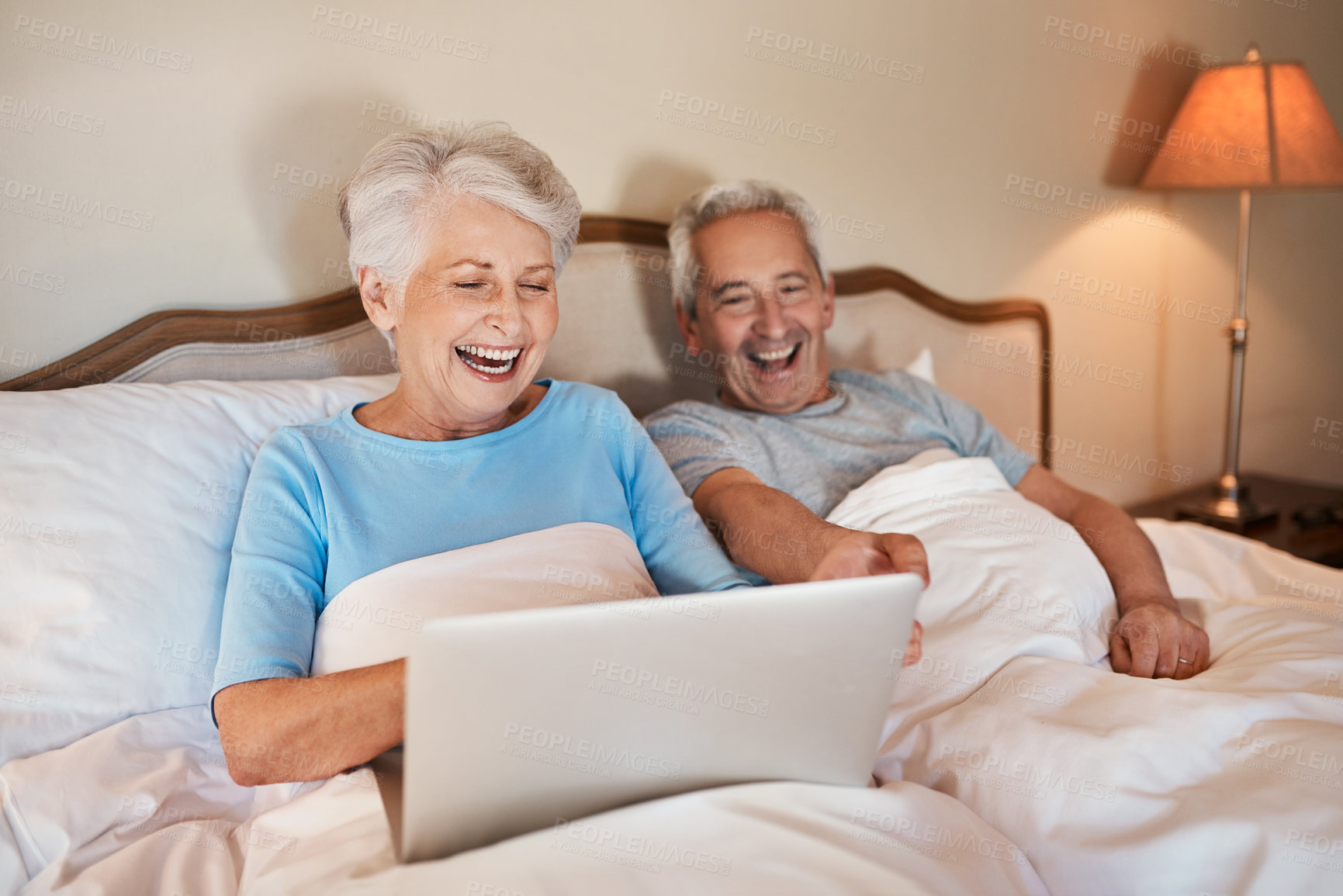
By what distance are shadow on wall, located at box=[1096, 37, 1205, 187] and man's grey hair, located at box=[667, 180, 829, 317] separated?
1.38m

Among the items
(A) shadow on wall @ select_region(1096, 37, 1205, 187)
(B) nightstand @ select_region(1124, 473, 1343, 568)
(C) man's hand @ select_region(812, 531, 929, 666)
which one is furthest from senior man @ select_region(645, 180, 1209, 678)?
(A) shadow on wall @ select_region(1096, 37, 1205, 187)

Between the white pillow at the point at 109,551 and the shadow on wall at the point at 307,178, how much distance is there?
1.17ft

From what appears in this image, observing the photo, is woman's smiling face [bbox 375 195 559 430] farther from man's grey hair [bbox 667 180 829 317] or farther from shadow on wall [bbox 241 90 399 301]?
man's grey hair [bbox 667 180 829 317]

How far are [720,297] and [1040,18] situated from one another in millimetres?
1414

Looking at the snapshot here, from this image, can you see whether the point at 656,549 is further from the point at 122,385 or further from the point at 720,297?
the point at 122,385

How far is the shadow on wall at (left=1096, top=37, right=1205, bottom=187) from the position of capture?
272cm

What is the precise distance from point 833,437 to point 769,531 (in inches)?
18.9

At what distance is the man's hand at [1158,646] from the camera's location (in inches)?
53.4

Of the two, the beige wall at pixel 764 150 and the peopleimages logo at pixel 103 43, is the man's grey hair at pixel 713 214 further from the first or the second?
the peopleimages logo at pixel 103 43

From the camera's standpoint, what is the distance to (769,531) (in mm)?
1301

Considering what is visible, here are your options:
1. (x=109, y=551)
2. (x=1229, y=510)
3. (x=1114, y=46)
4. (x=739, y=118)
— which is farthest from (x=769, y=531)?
(x=1114, y=46)

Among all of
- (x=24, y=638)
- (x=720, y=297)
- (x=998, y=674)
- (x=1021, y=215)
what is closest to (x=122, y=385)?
(x=24, y=638)

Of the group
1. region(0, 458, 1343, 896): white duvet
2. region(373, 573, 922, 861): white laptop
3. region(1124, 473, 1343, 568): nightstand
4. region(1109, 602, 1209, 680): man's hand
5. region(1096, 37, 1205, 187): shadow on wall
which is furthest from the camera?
region(1096, 37, 1205, 187): shadow on wall

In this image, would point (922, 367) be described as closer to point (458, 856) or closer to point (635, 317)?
point (635, 317)
